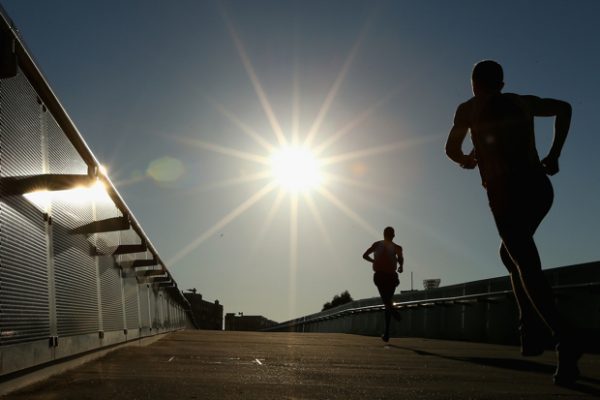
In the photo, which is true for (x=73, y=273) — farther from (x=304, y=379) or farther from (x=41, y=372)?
(x=304, y=379)

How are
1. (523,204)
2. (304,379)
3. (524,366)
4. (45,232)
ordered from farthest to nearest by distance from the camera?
(524,366), (304,379), (45,232), (523,204)

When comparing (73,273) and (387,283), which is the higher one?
(73,273)

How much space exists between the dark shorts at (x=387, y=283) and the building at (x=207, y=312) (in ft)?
371

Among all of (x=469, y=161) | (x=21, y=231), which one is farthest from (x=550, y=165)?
(x=21, y=231)

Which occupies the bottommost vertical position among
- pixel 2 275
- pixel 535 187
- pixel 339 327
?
pixel 339 327

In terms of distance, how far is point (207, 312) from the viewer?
496 feet

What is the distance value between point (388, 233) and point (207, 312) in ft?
457

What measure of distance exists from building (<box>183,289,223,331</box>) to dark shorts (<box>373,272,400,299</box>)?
11322 centimetres

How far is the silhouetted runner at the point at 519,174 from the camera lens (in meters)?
5.11

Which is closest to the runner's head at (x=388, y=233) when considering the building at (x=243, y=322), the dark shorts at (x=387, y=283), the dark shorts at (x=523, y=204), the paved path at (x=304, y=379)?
the dark shorts at (x=387, y=283)

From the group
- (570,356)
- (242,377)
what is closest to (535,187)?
(570,356)

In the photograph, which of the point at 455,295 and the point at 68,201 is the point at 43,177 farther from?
the point at 455,295

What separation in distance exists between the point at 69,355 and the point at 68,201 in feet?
4.07

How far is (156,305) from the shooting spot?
16938 millimetres
